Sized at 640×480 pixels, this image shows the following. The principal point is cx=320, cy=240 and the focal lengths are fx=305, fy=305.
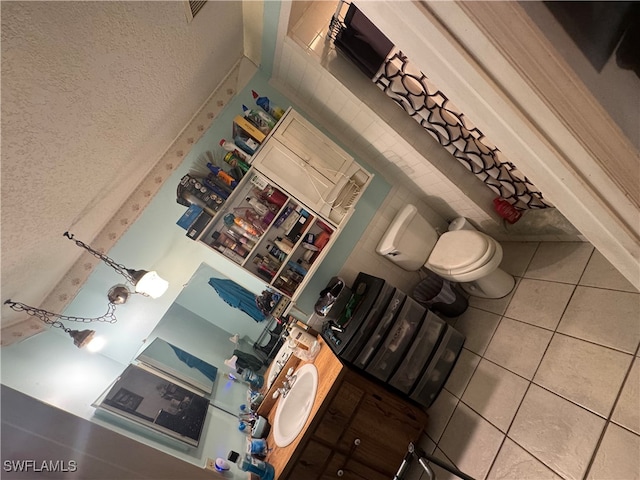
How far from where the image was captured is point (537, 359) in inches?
64.7

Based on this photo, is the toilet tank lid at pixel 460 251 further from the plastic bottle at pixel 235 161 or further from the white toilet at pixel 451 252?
the plastic bottle at pixel 235 161

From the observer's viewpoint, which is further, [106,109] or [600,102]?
[106,109]

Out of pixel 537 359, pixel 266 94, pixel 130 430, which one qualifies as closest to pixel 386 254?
pixel 537 359

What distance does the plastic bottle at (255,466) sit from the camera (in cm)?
150

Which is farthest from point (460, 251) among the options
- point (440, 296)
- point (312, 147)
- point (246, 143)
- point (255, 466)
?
point (255, 466)

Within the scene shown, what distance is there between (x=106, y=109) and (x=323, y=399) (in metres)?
1.55

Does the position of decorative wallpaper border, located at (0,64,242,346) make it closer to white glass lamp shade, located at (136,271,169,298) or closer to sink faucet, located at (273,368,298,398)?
white glass lamp shade, located at (136,271,169,298)

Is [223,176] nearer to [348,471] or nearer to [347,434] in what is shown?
[347,434]

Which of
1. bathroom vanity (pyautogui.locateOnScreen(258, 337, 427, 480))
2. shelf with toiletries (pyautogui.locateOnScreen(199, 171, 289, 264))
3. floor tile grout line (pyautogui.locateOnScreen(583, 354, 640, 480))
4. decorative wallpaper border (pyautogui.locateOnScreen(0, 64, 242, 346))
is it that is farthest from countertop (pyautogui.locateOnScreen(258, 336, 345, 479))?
decorative wallpaper border (pyautogui.locateOnScreen(0, 64, 242, 346))

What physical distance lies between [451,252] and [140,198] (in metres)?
2.04

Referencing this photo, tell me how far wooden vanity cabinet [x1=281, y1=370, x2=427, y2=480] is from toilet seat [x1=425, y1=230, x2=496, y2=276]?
0.88m

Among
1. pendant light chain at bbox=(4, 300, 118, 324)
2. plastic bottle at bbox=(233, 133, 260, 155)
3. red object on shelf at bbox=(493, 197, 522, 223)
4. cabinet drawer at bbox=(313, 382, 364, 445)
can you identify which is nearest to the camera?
pendant light chain at bbox=(4, 300, 118, 324)

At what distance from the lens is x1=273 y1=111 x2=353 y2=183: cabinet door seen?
1.93m

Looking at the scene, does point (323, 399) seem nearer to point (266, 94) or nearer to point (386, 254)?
point (386, 254)
